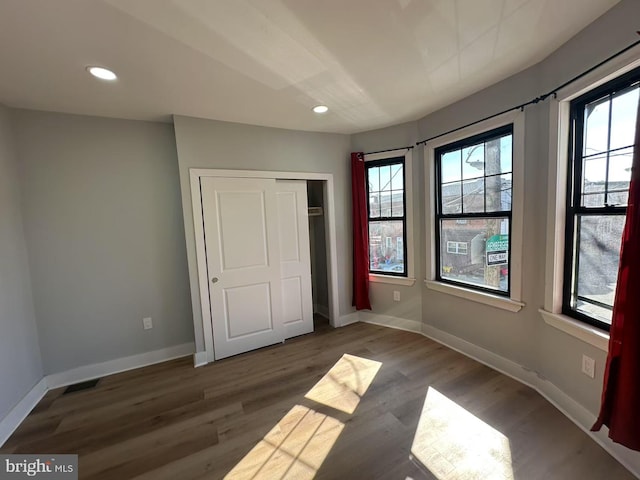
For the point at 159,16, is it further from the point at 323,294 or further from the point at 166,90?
the point at 323,294

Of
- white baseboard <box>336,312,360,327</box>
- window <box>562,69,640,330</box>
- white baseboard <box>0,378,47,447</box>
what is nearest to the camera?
window <box>562,69,640,330</box>

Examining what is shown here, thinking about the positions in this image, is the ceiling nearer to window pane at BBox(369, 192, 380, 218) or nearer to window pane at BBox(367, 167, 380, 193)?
window pane at BBox(367, 167, 380, 193)

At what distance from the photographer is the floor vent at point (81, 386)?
2.38 meters

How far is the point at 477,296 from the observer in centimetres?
249

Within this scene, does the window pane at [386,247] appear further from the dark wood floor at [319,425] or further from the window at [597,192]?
the window at [597,192]

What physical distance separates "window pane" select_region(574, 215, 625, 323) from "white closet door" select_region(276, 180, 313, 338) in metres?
2.53

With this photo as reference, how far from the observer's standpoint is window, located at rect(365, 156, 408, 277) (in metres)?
3.23

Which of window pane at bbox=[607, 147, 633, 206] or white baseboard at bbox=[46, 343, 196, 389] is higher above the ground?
window pane at bbox=[607, 147, 633, 206]

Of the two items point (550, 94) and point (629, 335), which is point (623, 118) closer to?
point (550, 94)

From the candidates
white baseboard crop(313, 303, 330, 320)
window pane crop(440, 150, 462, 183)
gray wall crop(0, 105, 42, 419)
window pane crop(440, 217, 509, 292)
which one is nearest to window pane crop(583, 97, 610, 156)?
window pane crop(440, 217, 509, 292)

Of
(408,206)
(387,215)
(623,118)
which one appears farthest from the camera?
(387,215)

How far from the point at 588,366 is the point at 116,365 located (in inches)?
155

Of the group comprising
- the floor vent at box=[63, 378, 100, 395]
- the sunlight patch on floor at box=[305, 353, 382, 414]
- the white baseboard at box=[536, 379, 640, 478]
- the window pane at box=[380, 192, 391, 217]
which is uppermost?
the window pane at box=[380, 192, 391, 217]

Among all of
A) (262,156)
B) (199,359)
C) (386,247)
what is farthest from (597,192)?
(199,359)
